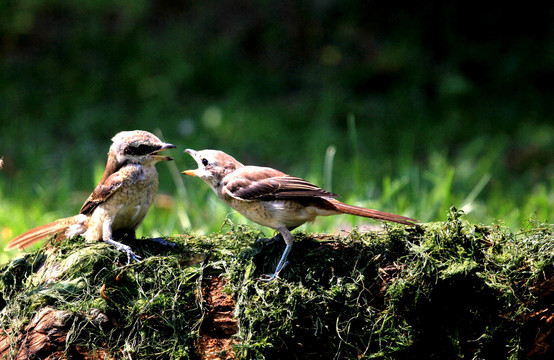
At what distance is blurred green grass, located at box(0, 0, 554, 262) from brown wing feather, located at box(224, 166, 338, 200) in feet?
9.92

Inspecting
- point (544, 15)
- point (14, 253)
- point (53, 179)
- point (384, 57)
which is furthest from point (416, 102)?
point (14, 253)

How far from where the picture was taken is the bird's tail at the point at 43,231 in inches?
177

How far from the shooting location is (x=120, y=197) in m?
4.38

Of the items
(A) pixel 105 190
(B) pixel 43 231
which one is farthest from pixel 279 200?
(B) pixel 43 231

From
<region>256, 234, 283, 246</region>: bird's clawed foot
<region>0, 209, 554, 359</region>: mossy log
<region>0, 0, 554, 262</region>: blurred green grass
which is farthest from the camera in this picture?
<region>0, 0, 554, 262</region>: blurred green grass

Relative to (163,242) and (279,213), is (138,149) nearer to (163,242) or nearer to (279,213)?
(163,242)

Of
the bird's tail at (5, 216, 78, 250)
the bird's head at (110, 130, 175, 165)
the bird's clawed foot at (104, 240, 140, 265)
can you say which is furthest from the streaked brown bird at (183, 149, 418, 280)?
the bird's tail at (5, 216, 78, 250)

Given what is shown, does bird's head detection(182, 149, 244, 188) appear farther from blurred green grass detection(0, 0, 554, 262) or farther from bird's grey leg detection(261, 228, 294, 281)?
blurred green grass detection(0, 0, 554, 262)

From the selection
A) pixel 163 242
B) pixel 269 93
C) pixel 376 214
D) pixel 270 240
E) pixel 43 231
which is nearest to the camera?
pixel 376 214

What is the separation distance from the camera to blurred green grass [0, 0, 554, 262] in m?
8.40

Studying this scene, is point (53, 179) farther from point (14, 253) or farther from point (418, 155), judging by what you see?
point (418, 155)

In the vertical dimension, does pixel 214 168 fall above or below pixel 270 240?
above

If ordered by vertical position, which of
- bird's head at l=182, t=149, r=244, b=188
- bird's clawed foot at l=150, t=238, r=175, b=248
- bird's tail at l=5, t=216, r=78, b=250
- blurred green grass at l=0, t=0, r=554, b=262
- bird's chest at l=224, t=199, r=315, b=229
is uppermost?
blurred green grass at l=0, t=0, r=554, b=262

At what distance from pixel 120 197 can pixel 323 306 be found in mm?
1640
